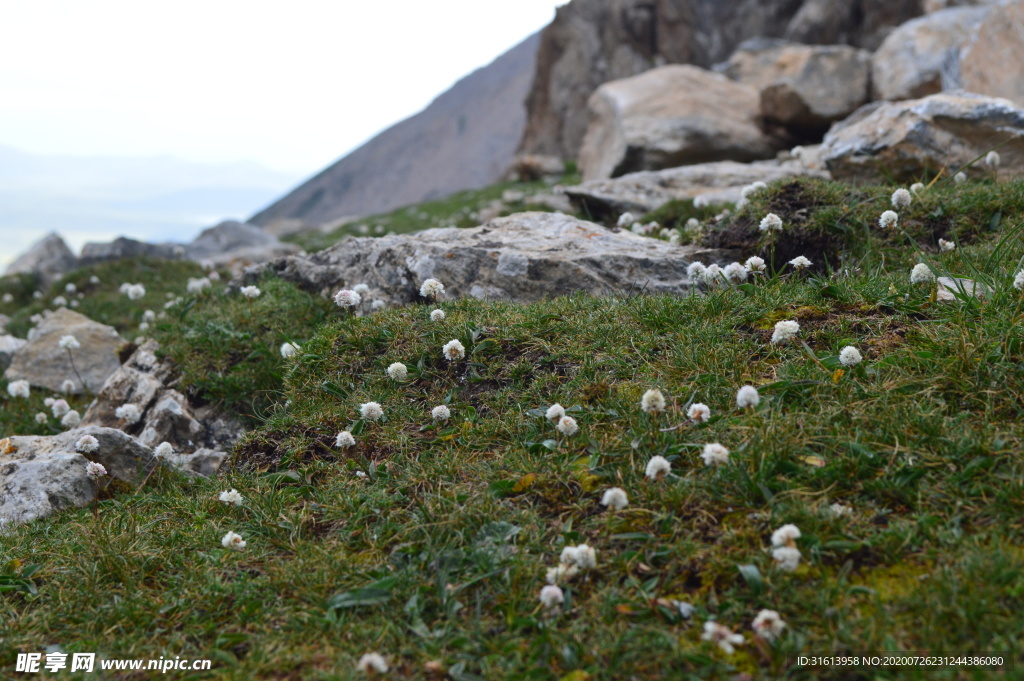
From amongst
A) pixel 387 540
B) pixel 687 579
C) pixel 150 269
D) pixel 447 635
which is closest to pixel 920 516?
pixel 687 579

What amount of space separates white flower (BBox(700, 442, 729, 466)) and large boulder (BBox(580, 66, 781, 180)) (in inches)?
450

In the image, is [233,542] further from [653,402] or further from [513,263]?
[513,263]

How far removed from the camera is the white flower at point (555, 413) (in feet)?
13.2

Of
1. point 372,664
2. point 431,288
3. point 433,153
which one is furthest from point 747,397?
point 433,153

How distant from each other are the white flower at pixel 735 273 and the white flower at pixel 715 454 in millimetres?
2133

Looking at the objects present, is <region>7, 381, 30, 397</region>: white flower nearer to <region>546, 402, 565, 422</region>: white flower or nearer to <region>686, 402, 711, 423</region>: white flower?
<region>546, 402, 565, 422</region>: white flower

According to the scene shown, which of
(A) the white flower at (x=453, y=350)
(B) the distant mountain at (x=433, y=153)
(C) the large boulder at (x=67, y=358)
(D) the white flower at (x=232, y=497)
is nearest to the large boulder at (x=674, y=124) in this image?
(C) the large boulder at (x=67, y=358)

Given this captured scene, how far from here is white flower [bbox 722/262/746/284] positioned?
5160 mm

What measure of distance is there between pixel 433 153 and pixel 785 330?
68114mm

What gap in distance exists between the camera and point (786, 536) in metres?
2.95

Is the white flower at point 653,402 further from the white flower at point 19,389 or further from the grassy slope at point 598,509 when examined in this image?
the white flower at point 19,389

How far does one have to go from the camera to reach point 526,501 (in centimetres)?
362

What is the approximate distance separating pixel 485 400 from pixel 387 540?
4.20 feet

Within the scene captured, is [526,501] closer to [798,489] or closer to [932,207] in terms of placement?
[798,489]
